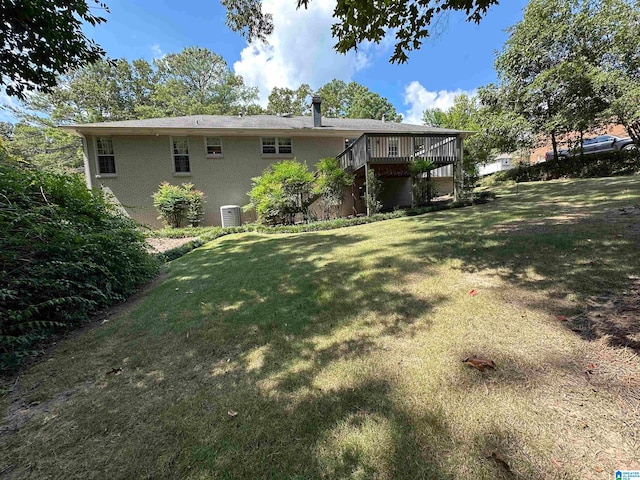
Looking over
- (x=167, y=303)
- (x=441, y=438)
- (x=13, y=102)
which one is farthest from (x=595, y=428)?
(x=13, y=102)

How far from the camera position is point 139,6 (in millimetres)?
7051

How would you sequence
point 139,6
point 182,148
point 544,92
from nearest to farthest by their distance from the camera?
1. point 139,6
2. point 182,148
3. point 544,92

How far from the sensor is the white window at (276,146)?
1371cm

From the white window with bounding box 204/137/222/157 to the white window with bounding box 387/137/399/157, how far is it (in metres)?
7.92

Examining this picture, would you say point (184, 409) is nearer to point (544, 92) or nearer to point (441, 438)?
point (441, 438)

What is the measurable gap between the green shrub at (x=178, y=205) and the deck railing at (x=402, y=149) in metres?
7.28

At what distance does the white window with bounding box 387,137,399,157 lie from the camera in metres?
12.1

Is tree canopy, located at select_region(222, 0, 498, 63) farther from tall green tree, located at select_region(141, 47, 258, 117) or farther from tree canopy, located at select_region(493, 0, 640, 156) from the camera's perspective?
tall green tree, located at select_region(141, 47, 258, 117)

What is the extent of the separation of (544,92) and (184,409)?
69.6 feet

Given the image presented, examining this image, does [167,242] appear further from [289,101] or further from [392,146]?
[289,101]

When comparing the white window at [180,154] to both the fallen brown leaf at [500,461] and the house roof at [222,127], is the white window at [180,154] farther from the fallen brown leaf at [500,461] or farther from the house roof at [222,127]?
the fallen brown leaf at [500,461]

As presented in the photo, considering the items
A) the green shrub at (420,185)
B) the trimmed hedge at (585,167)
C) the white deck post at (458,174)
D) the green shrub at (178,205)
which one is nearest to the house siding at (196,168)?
the green shrub at (178,205)

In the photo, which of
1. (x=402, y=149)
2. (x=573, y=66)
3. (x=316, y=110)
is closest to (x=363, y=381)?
(x=402, y=149)

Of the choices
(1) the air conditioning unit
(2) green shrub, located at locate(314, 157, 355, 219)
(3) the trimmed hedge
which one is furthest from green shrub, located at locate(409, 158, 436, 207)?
(3) the trimmed hedge
